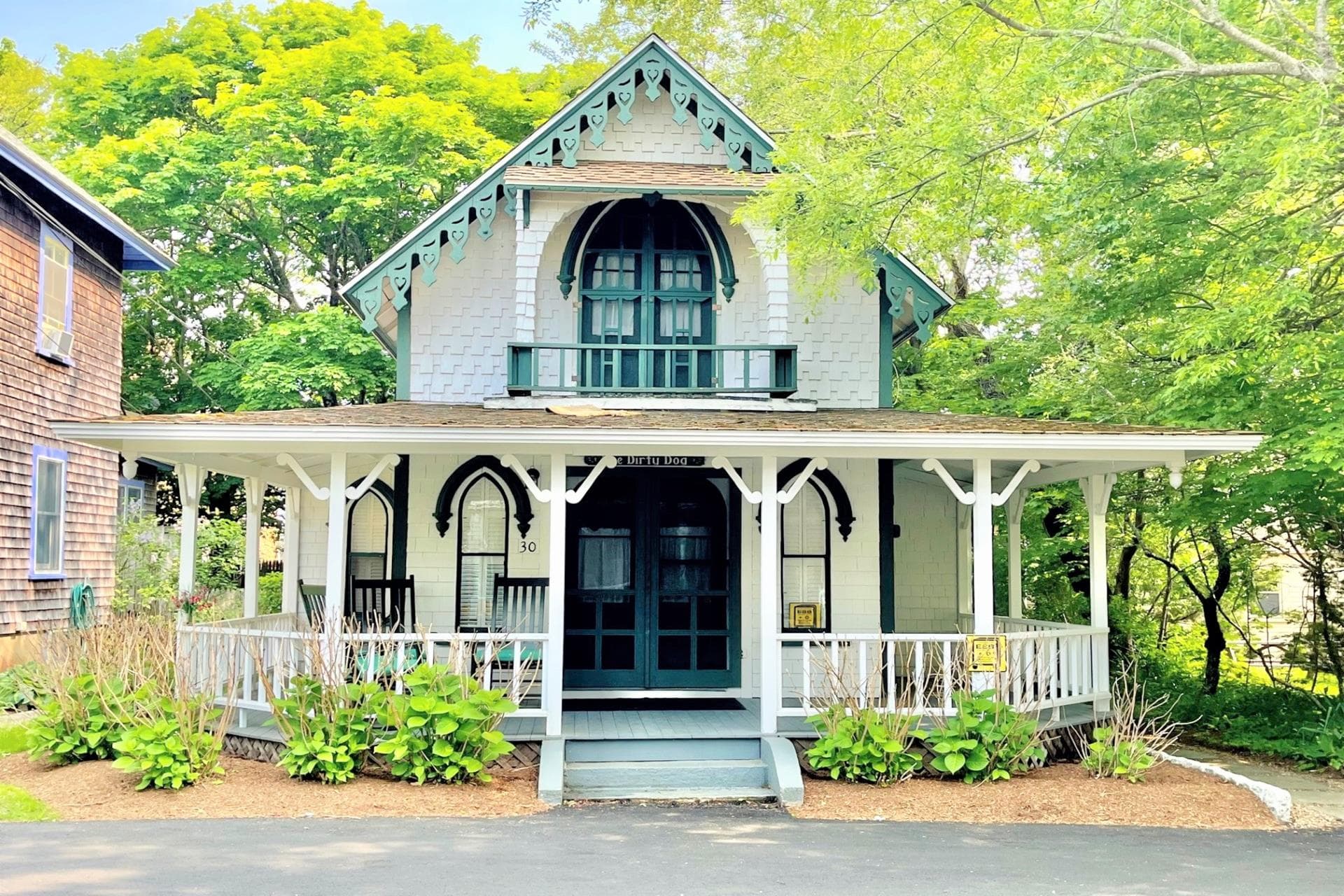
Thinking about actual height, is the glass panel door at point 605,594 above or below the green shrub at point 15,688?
above

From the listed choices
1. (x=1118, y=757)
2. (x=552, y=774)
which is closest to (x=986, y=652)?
(x=1118, y=757)

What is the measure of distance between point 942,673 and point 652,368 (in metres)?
4.66

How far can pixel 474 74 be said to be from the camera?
93.9ft

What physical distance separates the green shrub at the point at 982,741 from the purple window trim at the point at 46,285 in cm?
1350

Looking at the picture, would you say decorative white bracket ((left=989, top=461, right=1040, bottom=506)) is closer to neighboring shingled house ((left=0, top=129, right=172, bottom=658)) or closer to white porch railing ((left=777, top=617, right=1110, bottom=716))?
white porch railing ((left=777, top=617, right=1110, bottom=716))

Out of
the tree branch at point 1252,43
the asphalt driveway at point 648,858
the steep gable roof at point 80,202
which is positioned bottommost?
the asphalt driveway at point 648,858

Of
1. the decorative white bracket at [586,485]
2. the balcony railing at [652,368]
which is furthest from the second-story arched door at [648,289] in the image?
the decorative white bracket at [586,485]

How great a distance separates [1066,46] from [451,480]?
7.54 m

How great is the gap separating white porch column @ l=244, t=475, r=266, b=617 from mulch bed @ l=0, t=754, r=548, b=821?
3874mm

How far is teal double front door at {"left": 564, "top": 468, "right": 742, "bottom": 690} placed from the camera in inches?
509

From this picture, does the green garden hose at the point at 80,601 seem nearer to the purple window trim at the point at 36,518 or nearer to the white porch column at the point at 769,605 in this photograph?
the purple window trim at the point at 36,518

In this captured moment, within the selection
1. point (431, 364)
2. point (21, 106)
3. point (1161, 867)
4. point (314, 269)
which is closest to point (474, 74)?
point (314, 269)

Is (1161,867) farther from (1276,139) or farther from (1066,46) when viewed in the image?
(1066,46)

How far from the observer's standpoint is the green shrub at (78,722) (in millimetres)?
10336
